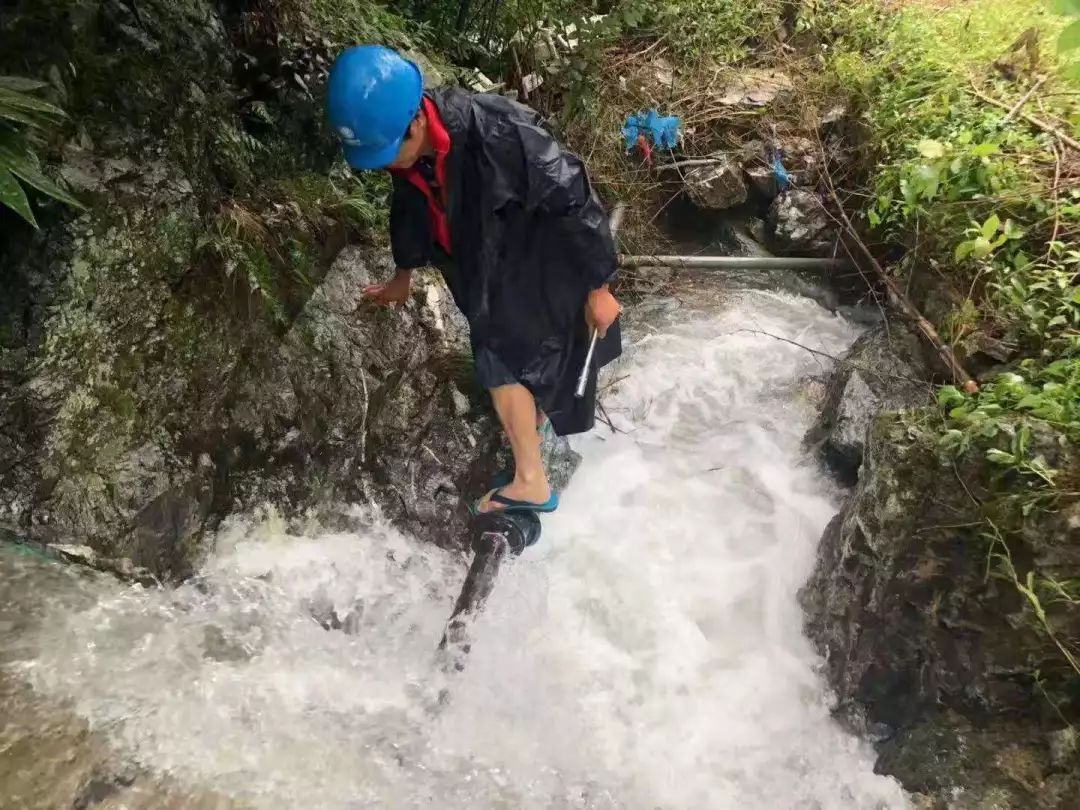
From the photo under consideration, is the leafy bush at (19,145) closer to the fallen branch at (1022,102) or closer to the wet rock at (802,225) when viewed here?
the wet rock at (802,225)

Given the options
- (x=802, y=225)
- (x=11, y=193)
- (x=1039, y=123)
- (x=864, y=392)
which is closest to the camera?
(x=11, y=193)

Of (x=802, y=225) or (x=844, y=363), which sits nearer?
(x=844, y=363)

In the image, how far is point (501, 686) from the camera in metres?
2.97

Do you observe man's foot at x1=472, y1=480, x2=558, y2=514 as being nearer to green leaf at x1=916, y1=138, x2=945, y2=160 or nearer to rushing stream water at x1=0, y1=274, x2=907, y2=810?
rushing stream water at x1=0, y1=274, x2=907, y2=810

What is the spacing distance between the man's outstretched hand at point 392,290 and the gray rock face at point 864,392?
253 cm

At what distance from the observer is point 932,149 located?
4312mm

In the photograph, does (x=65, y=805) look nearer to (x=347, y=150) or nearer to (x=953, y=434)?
(x=347, y=150)

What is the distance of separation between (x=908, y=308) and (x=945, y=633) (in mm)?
2270

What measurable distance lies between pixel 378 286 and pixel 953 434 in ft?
8.60

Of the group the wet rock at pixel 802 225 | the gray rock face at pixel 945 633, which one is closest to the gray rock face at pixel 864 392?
the gray rock face at pixel 945 633

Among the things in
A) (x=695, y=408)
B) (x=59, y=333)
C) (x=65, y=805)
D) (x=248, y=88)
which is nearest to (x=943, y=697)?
(x=695, y=408)

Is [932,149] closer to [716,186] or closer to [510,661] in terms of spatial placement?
[716,186]

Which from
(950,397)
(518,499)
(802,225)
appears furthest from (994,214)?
(518,499)

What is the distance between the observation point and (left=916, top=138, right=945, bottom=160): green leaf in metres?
4.29
